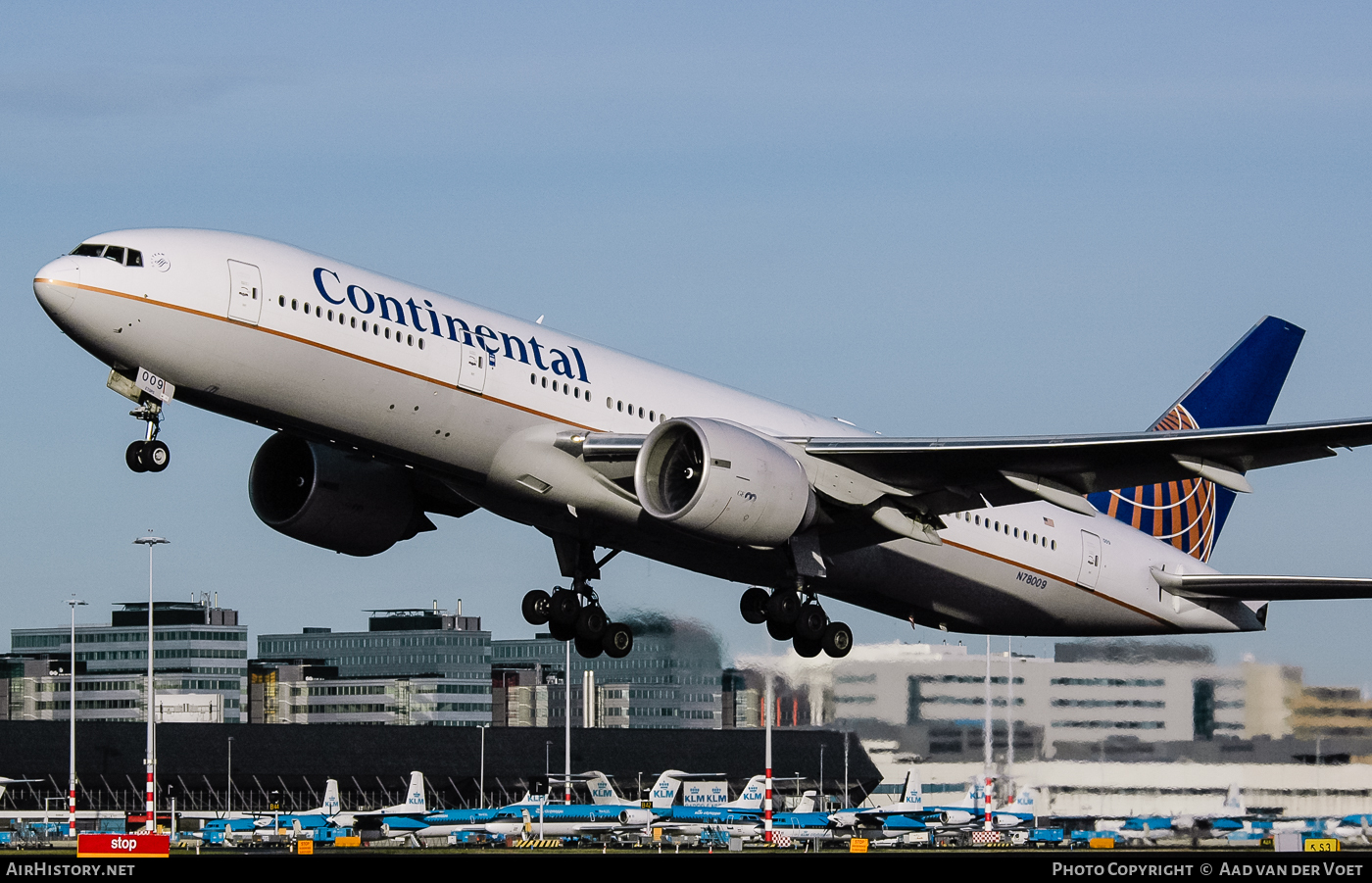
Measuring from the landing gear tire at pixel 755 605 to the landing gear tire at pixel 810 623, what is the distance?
1.92m

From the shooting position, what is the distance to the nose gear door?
27.8m

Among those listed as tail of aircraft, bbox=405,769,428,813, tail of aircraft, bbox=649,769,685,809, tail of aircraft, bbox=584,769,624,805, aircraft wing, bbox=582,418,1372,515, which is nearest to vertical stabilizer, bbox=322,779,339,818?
tail of aircraft, bbox=405,769,428,813

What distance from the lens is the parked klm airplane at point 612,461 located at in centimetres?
A: 2784

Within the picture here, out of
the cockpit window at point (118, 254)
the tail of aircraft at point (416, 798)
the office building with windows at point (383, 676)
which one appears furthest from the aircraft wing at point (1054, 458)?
the office building with windows at point (383, 676)

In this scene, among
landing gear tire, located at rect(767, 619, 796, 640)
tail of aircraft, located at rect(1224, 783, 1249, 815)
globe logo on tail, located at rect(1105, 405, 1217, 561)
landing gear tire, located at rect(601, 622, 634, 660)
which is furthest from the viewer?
globe logo on tail, located at rect(1105, 405, 1217, 561)

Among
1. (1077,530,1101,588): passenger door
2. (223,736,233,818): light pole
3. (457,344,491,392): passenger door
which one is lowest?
(223,736,233,818): light pole

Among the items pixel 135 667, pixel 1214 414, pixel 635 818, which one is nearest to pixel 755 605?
pixel 1214 414

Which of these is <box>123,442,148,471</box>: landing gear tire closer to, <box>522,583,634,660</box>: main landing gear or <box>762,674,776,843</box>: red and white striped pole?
<box>522,583,634,660</box>: main landing gear

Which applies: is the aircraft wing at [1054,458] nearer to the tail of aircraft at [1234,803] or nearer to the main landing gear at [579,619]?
the main landing gear at [579,619]

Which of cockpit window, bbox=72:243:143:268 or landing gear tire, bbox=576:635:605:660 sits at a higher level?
cockpit window, bbox=72:243:143:268

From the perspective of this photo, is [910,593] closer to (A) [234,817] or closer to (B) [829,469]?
(B) [829,469]

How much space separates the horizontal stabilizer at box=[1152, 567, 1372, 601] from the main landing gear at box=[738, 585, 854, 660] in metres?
7.38

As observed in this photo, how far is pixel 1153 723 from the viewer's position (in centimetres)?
3919

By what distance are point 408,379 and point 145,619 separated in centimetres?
13344
